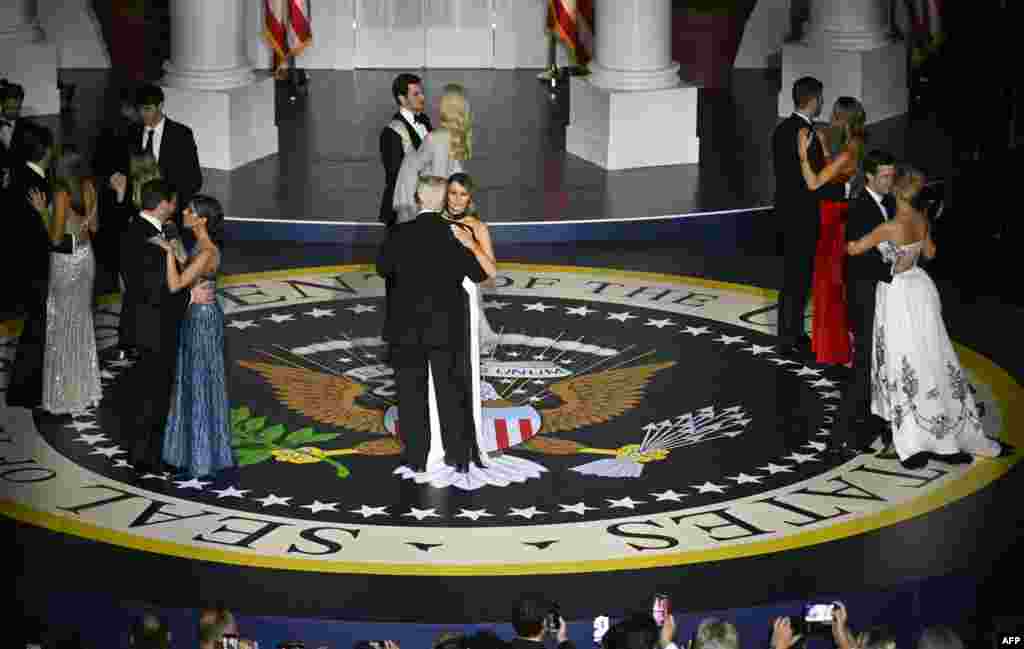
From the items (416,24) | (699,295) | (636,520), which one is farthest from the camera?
(416,24)

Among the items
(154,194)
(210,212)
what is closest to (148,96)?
(154,194)

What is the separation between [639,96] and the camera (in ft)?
61.7

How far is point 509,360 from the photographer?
13.4 m

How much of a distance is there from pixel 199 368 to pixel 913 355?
3587 millimetres

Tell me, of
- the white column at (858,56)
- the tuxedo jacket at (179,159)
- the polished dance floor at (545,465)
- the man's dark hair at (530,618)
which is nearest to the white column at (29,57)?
the polished dance floor at (545,465)

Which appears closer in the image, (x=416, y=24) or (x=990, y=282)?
(x=990, y=282)

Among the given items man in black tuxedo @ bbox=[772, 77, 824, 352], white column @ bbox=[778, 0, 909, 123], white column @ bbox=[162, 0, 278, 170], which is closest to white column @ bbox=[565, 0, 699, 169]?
white column @ bbox=[778, 0, 909, 123]

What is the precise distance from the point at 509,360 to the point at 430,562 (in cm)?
334

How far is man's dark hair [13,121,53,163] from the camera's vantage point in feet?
40.5

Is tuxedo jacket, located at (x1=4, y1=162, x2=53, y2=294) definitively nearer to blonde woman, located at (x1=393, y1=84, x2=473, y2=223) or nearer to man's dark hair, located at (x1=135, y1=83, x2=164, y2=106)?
man's dark hair, located at (x1=135, y1=83, x2=164, y2=106)

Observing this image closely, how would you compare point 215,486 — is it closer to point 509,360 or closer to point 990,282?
point 509,360

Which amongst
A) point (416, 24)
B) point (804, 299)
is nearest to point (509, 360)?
point (804, 299)

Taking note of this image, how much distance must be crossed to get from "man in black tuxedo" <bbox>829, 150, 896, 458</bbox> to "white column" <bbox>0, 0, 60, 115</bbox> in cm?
1108

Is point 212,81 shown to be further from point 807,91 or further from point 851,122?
point 851,122
